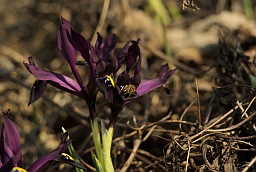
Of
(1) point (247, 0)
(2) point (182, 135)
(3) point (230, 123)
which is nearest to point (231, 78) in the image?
(3) point (230, 123)

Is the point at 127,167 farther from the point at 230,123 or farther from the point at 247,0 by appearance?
the point at 247,0

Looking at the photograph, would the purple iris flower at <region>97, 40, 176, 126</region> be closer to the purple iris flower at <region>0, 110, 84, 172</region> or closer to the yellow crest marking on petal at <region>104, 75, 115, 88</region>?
the yellow crest marking on petal at <region>104, 75, 115, 88</region>

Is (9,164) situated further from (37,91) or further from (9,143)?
(37,91)

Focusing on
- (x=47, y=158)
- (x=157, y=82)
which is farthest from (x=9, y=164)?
(x=157, y=82)

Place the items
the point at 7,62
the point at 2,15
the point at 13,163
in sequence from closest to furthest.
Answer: the point at 13,163 < the point at 7,62 < the point at 2,15

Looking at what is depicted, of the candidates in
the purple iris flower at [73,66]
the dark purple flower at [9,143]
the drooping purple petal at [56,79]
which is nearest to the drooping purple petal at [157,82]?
the purple iris flower at [73,66]

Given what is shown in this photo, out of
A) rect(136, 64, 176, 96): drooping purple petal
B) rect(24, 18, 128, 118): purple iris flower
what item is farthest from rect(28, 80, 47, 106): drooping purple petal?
rect(136, 64, 176, 96): drooping purple petal

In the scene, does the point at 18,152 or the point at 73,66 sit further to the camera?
the point at 73,66

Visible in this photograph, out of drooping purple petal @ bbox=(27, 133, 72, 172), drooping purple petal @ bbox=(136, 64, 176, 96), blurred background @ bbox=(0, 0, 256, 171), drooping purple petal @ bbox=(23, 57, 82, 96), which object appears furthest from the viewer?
blurred background @ bbox=(0, 0, 256, 171)
